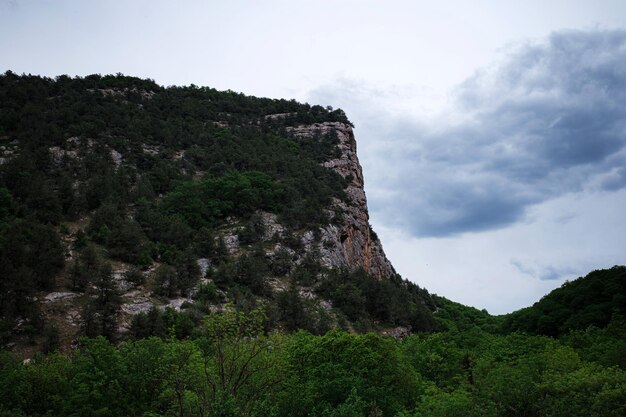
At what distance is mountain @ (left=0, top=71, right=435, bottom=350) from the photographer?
44.1 meters

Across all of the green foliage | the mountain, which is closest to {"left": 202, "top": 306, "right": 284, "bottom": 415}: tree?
the mountain

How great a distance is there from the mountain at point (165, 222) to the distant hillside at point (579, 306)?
1545 cm

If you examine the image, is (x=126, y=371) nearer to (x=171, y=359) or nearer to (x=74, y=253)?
(x=171, y=359)

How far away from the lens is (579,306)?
67875 millimetres

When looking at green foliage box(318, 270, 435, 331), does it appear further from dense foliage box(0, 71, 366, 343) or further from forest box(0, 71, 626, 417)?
dense foliage box(0, 71, 366, 343)

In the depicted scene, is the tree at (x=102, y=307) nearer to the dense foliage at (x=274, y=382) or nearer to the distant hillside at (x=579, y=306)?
the dense foliage at (x=274, y=382)

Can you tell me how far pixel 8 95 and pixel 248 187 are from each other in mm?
44935

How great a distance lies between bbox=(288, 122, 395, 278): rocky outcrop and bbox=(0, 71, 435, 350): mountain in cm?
39

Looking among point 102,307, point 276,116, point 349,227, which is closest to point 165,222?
point 102,307

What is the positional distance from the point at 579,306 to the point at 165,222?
5776 centimetres

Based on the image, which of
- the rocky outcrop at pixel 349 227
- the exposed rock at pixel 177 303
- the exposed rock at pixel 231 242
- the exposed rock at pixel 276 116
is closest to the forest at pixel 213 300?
the exposed rock at pixel 177 303

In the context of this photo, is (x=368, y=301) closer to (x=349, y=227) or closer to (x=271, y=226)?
(x=271, y=226)

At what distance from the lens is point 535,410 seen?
28.0 meters

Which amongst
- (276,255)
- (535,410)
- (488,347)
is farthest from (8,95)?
(535,410)
